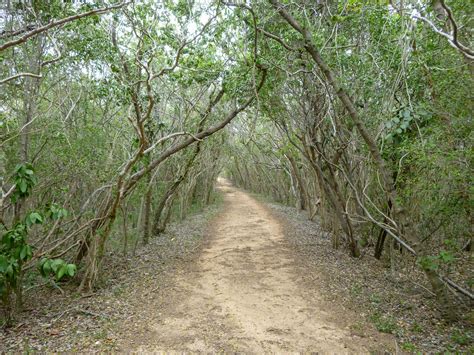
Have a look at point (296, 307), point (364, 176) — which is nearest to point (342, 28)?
point (364, 176)

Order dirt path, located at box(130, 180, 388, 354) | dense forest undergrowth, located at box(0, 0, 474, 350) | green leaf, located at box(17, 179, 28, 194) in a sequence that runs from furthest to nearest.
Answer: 1. dense forest undergrowth, located at box(0, 0, 474, 350)
2. dirt path, located at box(130, 180, 388, 354)
3. green leaf, located at box(17, 179, 28, 194)

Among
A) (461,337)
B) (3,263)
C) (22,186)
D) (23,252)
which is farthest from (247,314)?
(22,186)

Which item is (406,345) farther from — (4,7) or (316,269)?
(4,7)

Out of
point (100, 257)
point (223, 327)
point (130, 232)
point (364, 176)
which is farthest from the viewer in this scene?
point (130, 232)

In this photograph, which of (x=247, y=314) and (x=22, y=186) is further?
(x=247, y=314)

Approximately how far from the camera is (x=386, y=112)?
5766 mm

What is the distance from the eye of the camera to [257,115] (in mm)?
6367

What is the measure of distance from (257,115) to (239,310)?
3702 millimetres

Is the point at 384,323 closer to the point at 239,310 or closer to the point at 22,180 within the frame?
the point at 239,310

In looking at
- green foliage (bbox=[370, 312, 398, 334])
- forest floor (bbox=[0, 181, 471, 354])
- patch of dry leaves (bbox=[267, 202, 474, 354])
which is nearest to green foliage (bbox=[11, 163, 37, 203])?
forest floor (bbox=[0, 181, 471, 354])

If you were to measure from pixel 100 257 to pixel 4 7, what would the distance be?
16.1 feet

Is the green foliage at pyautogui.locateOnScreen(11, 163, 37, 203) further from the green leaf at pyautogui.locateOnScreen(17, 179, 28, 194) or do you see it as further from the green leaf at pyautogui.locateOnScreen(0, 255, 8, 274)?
the green leaf at pyautogui.locateOnScreen(0, 255, 8, 274)

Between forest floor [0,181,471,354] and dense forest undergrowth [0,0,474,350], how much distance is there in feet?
1.23

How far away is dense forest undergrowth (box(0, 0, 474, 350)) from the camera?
4441mm
